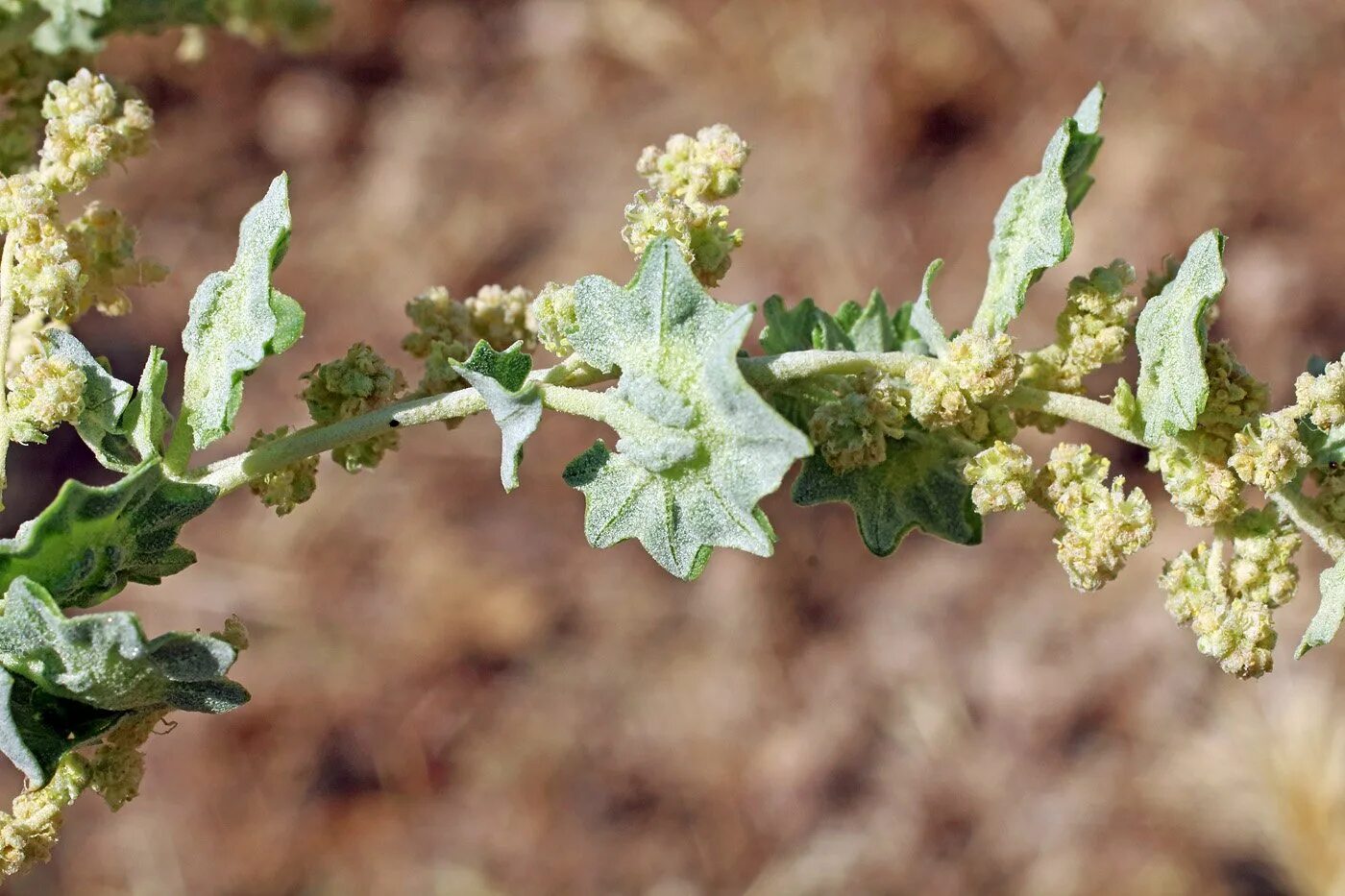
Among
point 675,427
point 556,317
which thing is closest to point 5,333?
point 556,317

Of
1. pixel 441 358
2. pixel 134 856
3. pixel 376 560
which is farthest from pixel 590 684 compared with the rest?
pixel 441 358

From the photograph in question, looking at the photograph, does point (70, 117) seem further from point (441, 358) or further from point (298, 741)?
point (298, 741)

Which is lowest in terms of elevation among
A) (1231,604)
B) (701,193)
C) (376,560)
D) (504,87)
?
(1231,604)

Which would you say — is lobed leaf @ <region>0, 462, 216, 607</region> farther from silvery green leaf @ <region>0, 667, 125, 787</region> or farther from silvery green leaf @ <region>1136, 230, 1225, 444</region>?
silvery green leaf @ <region>1136, 230, 1225, 444</region>

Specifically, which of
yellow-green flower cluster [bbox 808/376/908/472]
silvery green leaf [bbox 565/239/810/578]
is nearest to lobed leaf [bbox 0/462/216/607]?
silvery green leaf [bbox 565/239/810/578]

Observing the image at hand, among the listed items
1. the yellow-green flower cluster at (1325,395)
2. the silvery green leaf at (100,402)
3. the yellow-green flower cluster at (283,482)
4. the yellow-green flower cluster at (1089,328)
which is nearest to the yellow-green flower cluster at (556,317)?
the yellow-green flower cluster at (283,482)

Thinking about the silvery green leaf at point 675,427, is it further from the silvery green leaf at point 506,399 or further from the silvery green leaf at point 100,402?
the silvery green leaf at point 100,402
